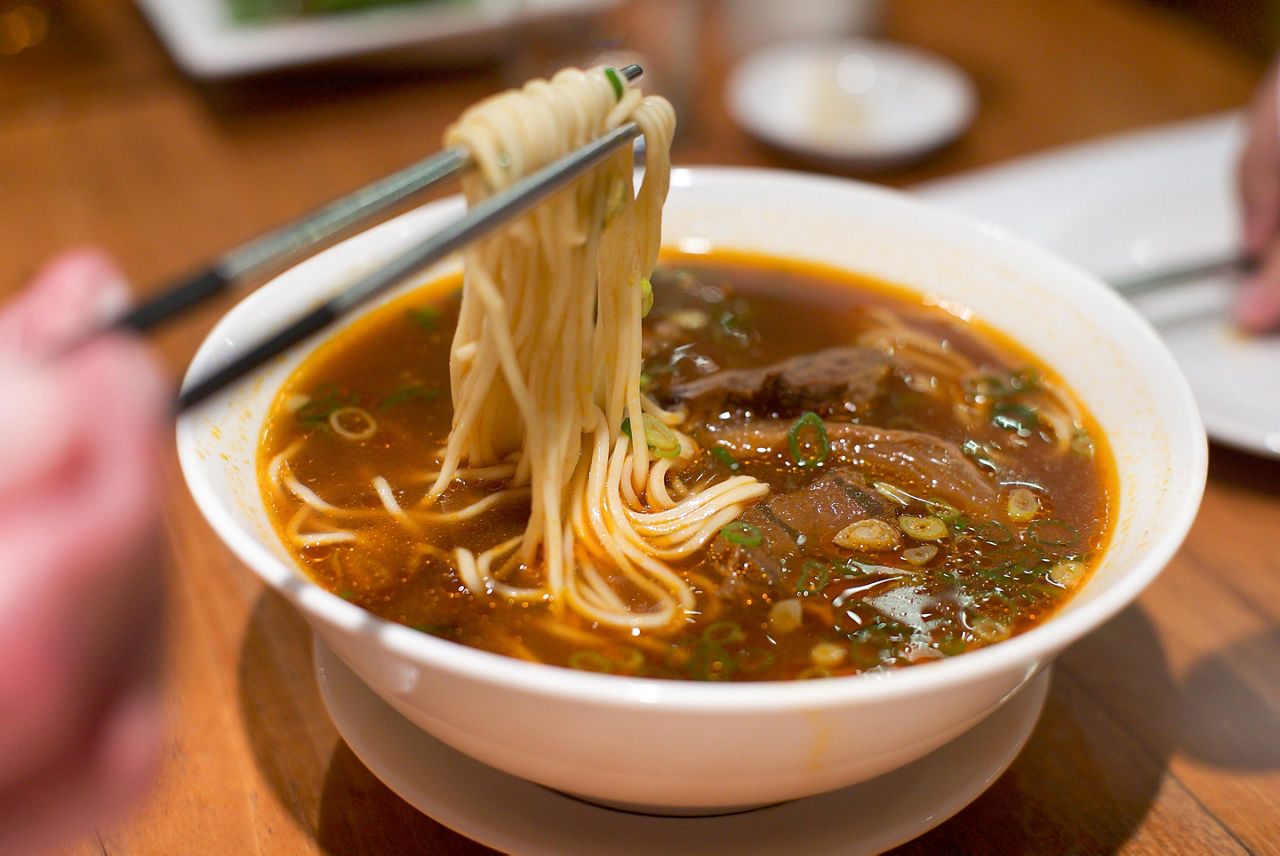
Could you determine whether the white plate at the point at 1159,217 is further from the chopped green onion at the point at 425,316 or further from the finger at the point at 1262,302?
the chopped green onion at the point at 425,316

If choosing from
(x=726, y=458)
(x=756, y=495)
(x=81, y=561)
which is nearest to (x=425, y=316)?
(x=726, y=458)

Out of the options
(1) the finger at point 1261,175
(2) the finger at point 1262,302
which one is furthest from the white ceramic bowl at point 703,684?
(1) the finger at point 1261,175

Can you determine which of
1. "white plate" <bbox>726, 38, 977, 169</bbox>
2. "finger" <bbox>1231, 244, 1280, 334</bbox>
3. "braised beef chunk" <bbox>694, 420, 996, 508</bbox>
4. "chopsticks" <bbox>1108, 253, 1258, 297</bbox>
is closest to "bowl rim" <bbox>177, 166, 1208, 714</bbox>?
"braised beef chunk" <bbox>694, 420, 996, 508</bbox>

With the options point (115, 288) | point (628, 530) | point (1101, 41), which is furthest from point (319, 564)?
point (1101, 41)

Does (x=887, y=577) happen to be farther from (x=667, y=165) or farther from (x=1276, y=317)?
(x=1276, y=317)

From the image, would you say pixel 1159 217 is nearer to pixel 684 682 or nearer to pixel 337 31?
pixel 684 682

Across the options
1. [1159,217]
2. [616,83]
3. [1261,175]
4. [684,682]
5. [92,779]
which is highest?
[616,83]

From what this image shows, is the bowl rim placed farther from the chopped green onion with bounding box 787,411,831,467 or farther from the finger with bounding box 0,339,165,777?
the chopped green onion with bounding box 787,411,831,467
